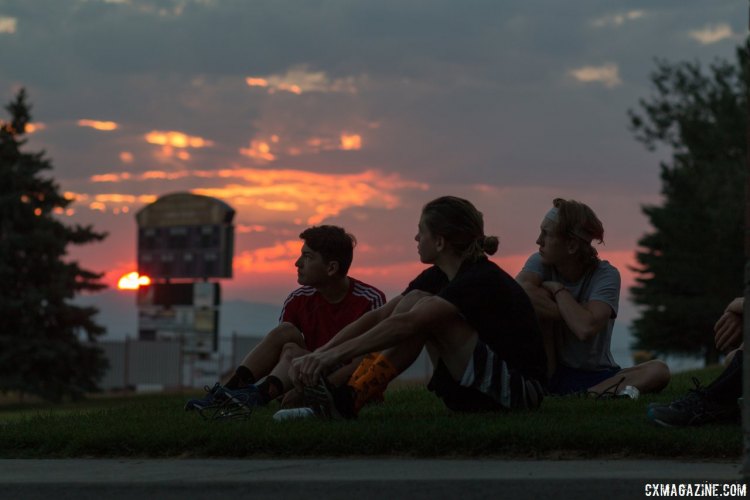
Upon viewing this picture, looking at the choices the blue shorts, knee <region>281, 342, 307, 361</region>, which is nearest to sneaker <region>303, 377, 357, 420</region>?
knee <region>281, 342, 307, 361</region>

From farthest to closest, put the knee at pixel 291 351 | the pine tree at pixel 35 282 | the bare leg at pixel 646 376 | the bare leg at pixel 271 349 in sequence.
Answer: the pine tree at pixel 35 282, the bare leg at pixel 646 376, the bare leg at pixel 271 349, the knee at pixel 291 351

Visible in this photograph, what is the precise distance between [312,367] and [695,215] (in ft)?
148

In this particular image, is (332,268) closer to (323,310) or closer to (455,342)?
(323,310)

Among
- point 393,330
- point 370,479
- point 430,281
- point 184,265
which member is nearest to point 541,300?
point 430,281

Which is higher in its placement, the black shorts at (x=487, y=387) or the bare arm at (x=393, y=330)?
the bare arm at (x=393, y=330)

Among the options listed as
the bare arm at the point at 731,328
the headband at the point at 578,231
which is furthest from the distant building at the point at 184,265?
the bare arm at the point at 731,328

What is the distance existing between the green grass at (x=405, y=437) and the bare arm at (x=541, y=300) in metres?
0.64

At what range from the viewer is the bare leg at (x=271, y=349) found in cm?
842

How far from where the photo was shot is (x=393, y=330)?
→ 6598 mm

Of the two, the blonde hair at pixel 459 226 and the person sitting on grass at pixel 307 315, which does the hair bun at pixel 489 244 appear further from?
the person sitting on grass at pixel 307 315

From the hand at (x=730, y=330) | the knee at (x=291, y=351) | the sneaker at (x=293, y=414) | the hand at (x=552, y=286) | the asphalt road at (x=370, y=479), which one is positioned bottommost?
the asphalt road at (x=370, y=479)

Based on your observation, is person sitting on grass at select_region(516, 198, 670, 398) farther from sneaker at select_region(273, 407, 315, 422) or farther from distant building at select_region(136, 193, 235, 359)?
distant building at select_region(136, 193, 235, 359)

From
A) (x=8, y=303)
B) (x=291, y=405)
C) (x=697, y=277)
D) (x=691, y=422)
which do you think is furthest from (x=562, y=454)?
(x=697, y=277)

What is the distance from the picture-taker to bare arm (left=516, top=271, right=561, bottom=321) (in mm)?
8031
